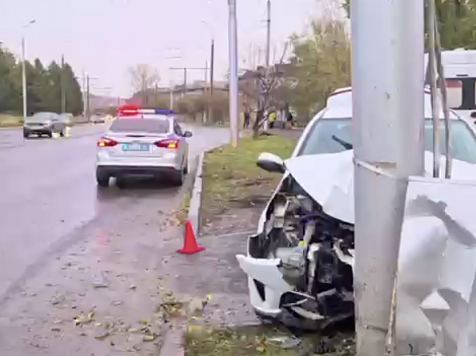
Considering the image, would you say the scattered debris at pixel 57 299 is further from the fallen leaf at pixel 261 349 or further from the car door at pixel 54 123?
the car door at pixel 54 123

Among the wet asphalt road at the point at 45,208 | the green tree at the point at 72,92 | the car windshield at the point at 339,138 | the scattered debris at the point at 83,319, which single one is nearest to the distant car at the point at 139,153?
the wet asphalt road at the point at 45,208

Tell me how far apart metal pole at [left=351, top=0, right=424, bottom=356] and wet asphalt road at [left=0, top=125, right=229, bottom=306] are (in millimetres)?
4176

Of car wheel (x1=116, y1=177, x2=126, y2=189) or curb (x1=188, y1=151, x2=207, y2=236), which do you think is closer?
curb (x1=188, y1=151, x2=207, y2=236)

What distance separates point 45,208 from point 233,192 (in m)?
3.70

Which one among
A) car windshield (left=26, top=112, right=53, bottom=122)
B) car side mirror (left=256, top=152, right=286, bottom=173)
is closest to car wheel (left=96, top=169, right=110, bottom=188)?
car side mirror (left=256, top=152, right=286, bottom=173)

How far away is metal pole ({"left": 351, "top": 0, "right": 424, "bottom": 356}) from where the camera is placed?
318cm

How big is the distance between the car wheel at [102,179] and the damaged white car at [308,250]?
419 inches

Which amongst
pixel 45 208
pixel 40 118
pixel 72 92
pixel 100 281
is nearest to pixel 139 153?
pixel 45 208

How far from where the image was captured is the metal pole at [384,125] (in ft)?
10.4

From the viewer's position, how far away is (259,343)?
5.19 meters

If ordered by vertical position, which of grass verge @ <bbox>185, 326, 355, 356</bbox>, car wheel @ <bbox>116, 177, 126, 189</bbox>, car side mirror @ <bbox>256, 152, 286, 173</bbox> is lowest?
car wheel @ <bbox>116, 177, 126, 189</bbox>

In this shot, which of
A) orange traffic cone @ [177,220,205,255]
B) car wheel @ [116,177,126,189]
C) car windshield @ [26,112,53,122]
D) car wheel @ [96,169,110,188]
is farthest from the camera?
car windshield @ [26,112,53,122]

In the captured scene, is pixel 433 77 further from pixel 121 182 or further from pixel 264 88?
pixel 264 88

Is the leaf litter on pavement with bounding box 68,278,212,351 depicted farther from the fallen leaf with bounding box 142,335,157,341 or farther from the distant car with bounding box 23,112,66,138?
the distant car with bounding box 23,112,66,138
